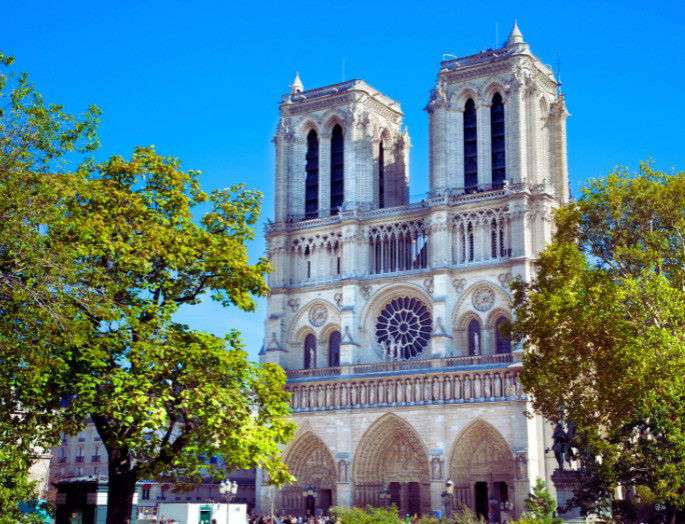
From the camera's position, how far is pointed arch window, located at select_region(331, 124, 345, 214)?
53906 millimetres

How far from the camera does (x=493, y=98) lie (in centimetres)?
5100

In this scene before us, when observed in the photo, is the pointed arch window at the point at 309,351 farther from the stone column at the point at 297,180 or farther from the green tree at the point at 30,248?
the green tree at the point at 30,248

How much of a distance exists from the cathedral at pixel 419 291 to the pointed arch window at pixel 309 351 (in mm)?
84

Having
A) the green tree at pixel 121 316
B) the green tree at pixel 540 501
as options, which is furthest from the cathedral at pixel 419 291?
the green tree at pixel 121 316

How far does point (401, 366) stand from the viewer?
4828 cm

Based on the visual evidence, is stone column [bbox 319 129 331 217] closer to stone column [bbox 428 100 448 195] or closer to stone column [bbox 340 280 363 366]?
stone column [bbox 340 280 363 366]

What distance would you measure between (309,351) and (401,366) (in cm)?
620

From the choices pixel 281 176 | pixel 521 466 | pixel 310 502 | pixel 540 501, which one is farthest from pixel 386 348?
pixel 540 501

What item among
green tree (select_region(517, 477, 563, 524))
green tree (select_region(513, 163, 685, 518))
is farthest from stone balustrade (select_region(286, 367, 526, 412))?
green tree (select_region(513, 163, 685, 518))

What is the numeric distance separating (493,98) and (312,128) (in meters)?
10.7

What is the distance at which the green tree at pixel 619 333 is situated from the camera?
23.7 metres

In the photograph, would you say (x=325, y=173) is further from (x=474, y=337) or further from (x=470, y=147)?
(x=474, y=337)

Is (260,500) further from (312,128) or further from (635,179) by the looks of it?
(635,179)

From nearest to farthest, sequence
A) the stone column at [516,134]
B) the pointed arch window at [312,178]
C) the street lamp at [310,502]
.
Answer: the stone column at [516,134] < the street lamp at [310,502] < the pointed arch window at [312,178]
